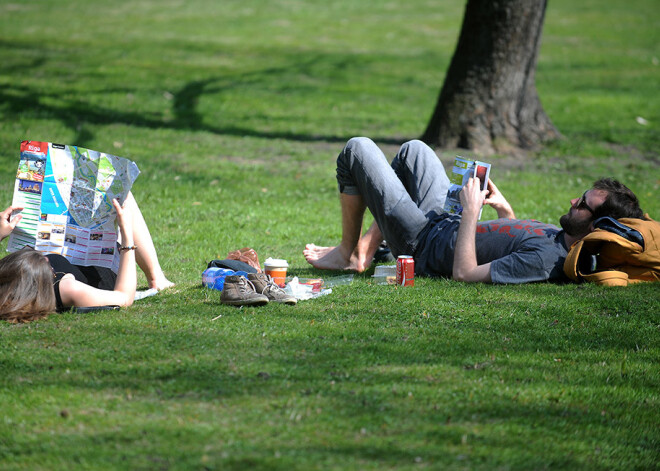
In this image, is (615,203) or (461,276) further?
(461,276)

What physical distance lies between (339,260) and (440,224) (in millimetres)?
971

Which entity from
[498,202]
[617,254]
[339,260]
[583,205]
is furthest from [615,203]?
[339,260]

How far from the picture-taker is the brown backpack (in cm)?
501

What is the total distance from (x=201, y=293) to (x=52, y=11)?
2022cm

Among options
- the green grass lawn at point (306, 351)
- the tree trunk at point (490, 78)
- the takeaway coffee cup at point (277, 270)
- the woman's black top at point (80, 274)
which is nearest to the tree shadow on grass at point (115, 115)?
the green grass lawn at point (306, 351)

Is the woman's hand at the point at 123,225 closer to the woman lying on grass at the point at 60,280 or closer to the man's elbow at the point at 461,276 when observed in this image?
the woman lying on grass at the point at 60,280

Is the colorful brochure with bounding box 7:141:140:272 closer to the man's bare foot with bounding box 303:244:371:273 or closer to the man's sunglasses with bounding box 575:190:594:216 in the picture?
the man's bare foot with bounding box 303:244:371:273

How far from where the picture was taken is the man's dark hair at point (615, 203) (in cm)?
516

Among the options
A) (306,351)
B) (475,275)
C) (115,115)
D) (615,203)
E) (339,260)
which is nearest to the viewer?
(306,351)

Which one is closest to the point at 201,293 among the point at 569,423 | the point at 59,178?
the point at 59,178

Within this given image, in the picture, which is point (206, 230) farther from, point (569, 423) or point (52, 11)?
point (52, 11)

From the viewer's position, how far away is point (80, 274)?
15.9ft

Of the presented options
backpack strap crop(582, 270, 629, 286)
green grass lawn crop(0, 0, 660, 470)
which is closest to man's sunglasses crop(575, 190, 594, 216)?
backpack strap crop(582, 270, 629, 286)

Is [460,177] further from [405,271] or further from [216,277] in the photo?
[216,277]
